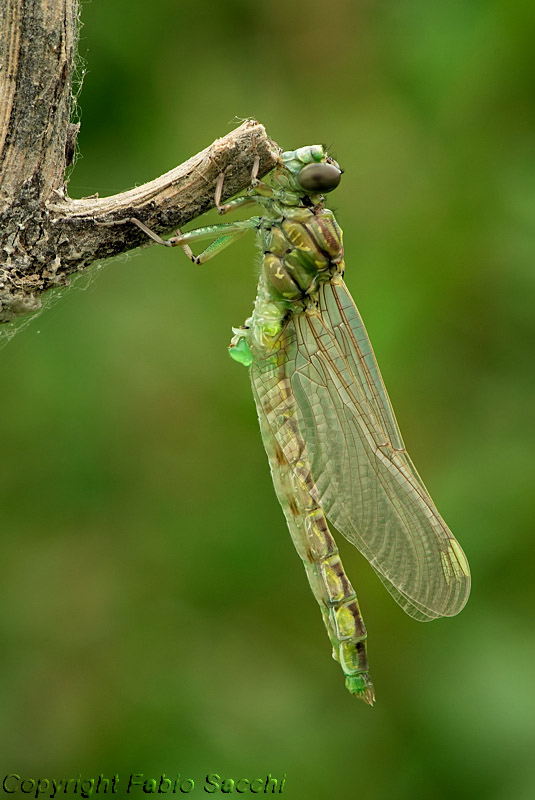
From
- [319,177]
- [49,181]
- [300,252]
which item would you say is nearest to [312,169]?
[319,177]

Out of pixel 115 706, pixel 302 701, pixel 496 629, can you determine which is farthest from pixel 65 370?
pixel 496 629

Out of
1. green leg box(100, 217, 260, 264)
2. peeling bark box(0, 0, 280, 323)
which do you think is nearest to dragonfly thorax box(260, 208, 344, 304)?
green leg box(100, 217, 260, 264)

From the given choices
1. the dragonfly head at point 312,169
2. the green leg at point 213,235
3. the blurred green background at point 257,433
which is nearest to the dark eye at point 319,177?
the dragonfly head at point 312,169

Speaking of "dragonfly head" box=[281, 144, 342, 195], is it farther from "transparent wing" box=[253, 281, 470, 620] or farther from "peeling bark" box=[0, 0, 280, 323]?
"peeling bark" box=[0, 0, 280, 323]

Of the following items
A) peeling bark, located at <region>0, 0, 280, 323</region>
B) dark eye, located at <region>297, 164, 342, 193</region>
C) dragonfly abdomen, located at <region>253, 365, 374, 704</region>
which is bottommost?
dragonfly abdomen, located at <region>253, 365, 374, 704</region>

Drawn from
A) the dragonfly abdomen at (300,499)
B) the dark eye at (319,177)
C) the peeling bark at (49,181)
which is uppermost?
the dark eye at (319,177)

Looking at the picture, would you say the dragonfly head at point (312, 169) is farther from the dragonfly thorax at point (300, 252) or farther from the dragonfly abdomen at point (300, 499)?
the dragonfly abdomen at point (300, 499)

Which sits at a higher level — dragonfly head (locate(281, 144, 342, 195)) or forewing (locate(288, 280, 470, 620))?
dragonfly head (locate(281, 144, 342, 195))

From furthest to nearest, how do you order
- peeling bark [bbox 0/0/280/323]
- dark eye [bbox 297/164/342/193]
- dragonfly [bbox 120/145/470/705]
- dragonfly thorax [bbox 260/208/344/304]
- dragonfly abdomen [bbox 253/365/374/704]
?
dragonfly abdomen [bbox 253/365/374/704] → dragonfly [bbox 120/145/470/705] → dragonfly thorax [bbox 260/208/344/304] → dark eye [bbox 297/164/342/193] → peeling bark [bbox 0/0/280/323]
